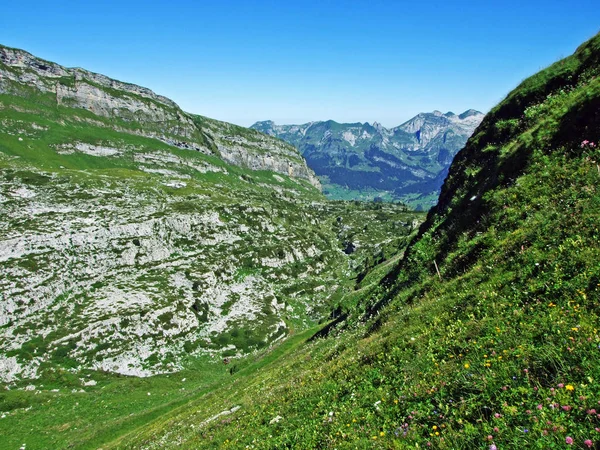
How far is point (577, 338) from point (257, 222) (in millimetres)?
182834

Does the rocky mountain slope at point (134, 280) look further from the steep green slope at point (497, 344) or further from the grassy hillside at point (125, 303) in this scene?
the steep green slope at point (497, 344)

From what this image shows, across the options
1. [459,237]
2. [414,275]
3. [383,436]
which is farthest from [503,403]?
[414,275]

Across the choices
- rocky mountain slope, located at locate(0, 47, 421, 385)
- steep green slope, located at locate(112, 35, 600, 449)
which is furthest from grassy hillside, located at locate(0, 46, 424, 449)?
steep green slope, located at locate(112, 35, 600, 449)

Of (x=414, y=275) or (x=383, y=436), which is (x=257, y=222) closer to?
(x=414, y=275)

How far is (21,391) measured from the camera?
70.1 meters

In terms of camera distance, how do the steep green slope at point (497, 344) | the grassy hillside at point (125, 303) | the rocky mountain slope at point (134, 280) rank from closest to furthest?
1. the steep green slope at point (497, 344)
2. the grassy hillside at point (125, 303)
3. the rocky mountain slope at point (134, 280)

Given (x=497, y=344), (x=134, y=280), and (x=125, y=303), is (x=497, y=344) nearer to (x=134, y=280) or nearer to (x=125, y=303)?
(x=125, y=303)

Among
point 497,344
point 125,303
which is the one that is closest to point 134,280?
point 125,303

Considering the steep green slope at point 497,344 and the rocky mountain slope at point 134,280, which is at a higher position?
the steep green slope at point 497,344

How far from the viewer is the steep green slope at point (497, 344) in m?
6.54

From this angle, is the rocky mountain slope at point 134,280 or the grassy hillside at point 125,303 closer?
the grassy hillside at point 125,303

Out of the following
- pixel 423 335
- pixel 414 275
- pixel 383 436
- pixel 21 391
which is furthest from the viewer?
pixel 21 391

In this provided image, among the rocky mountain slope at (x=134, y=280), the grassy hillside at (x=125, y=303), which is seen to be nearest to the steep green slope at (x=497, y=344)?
the grassy hillside at (x=125, y=303)

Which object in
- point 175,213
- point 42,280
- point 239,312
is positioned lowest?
point 239,312
